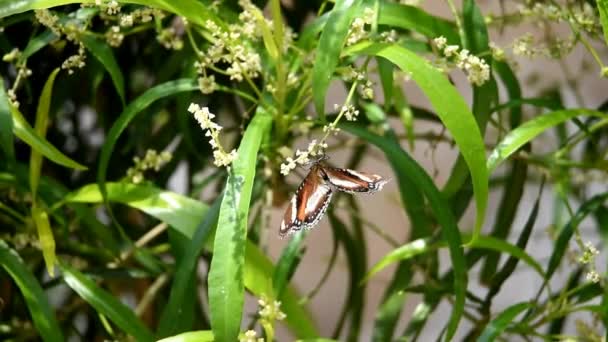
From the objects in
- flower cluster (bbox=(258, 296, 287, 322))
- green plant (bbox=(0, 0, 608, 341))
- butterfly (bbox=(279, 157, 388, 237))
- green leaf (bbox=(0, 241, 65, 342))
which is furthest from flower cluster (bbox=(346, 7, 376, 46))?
green leaf (bbox=(0, 241, 65, 342))

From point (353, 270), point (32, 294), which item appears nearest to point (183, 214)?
point (32, 294)

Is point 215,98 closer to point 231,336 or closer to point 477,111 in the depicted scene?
point 477,111

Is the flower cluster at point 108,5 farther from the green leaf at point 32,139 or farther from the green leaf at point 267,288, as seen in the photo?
the green leaf at point 267,288

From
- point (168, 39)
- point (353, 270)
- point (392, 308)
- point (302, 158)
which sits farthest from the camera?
point (353, 270)

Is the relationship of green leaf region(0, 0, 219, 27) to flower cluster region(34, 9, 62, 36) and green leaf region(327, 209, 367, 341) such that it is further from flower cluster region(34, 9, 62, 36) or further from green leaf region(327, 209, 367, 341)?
green leaf region(327, 209, 367, 341)

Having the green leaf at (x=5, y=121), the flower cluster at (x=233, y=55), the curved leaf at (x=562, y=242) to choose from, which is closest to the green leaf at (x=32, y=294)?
the green leaf at (x=5, y=121)

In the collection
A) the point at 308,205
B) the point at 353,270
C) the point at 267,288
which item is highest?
the point at 308,205

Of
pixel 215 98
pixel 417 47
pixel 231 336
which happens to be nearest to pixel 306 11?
pixel 215 98

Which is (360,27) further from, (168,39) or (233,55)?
(168,39)
